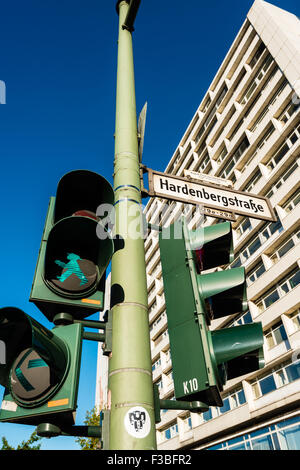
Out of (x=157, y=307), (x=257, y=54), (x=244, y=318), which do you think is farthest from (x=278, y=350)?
(x=257, y=54)

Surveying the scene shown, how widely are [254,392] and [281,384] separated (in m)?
2.54

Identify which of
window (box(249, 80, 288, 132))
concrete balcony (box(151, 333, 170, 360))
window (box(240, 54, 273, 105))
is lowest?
concrete balcony (box(151, 333, 170, 360))

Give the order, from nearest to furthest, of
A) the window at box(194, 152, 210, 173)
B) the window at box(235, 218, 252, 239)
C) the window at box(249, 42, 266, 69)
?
the window at box(235, 218, 252, 239)
the window at box(249, 42, 266, 69)
the window at box(194, 152, 210, 173)

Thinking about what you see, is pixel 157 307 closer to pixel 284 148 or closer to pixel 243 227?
pixel 243 227

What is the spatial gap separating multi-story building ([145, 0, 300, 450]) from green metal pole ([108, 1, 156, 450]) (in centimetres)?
1639

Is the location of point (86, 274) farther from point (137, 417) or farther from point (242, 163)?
point (242, 163)

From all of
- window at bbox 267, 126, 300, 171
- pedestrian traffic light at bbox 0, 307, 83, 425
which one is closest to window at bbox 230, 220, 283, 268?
window at bbox 267, 126, 300, 171

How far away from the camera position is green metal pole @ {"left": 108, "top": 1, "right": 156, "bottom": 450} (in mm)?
1853

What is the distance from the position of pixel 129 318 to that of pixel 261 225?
82.0 feet

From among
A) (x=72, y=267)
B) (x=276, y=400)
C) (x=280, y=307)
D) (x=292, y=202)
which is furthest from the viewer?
(x=292, y=202)

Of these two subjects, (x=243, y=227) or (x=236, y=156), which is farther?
(x=236, y=156)

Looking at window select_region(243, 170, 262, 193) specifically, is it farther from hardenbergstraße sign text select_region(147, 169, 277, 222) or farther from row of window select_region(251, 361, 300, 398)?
hardenbergstraße sign text select_region(147, 169, 277, 222)

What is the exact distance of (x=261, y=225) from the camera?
25.8 meters

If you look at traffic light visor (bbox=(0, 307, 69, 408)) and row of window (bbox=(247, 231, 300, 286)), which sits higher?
row of window (bbox=(247, 231, 300, 286))
